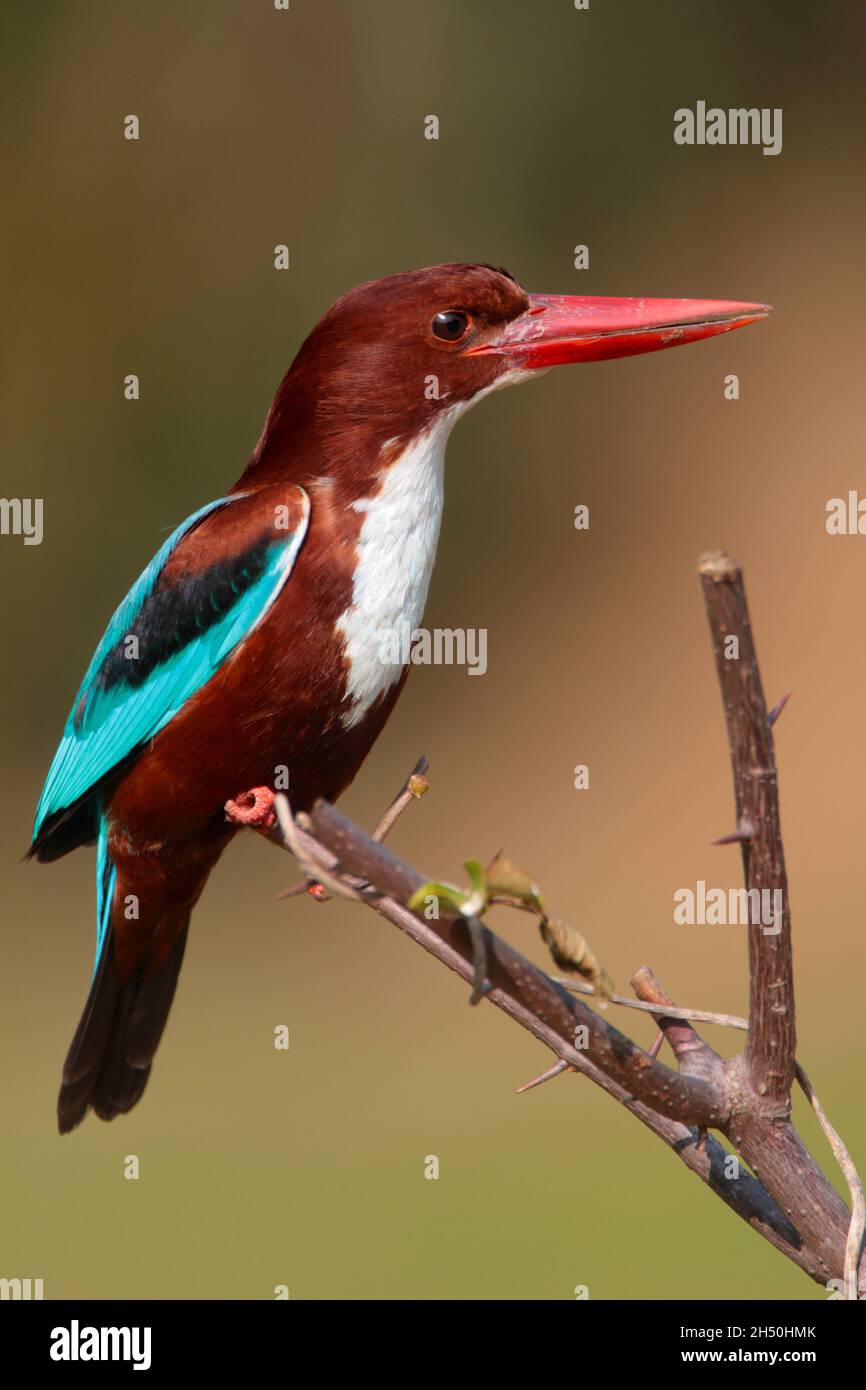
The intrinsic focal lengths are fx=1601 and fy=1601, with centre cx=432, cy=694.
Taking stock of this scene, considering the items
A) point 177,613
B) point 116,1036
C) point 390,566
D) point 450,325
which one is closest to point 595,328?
point 450,325

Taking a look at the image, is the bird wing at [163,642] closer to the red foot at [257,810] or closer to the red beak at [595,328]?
the red foot at [257,810]

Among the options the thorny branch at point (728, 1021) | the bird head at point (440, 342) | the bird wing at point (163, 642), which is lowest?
the thorny branch at point (728, 1021)

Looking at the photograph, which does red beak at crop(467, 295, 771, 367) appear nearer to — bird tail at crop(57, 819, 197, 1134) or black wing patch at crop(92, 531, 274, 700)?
black wing patch at crop(92, 531, 274, 700)

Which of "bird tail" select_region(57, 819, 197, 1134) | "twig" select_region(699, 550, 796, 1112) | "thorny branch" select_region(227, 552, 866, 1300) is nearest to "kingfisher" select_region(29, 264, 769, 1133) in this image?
"bird tail" select_region(57, 819, 197, 1134)

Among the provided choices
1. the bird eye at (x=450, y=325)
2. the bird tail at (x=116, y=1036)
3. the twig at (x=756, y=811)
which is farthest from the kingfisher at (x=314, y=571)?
the twig at (x=756, y=811)

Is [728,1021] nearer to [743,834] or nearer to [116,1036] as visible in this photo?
[743,834]

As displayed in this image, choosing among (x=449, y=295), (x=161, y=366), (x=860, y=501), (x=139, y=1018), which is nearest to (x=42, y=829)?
(x=139, y=1018)
